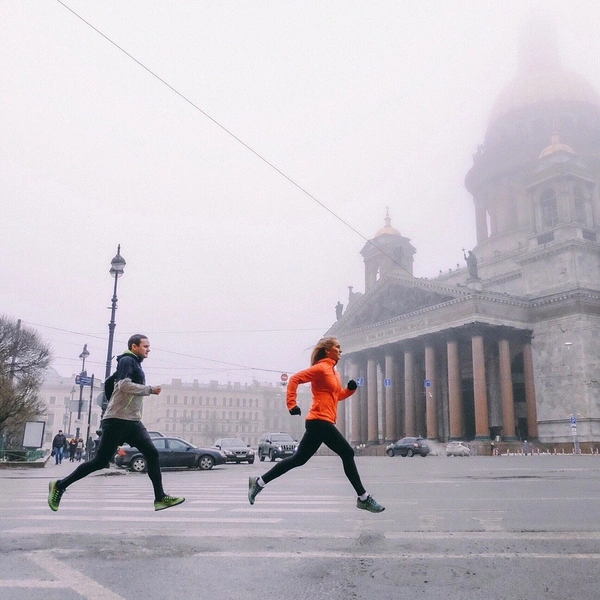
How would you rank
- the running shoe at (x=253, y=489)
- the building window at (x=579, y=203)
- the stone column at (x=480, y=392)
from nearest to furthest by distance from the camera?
the running shoe at (x=253, y=489), the stone column at (x=480, y=392), the building window at (x=579, y=203)

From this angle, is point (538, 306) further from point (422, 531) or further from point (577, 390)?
point (422, 531)

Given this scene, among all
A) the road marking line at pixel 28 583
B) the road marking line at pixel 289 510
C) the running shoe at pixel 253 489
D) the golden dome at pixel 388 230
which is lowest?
the road marking line at pixel 28 583

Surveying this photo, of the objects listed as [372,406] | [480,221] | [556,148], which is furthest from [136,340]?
[480,221]

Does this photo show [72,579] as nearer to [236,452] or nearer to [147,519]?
[147,519]

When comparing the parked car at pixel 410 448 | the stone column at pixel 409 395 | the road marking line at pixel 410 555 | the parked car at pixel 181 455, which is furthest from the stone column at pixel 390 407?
the road marking line at pixel 410 555

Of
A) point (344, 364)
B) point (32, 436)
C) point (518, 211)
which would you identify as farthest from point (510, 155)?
point (32, 436)

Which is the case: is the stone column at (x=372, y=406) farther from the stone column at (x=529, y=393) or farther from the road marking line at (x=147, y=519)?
the road marking line at (x=147, y=519)

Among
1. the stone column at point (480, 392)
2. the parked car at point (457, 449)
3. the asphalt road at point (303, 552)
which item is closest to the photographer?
the asphalt road at point (303, 552)

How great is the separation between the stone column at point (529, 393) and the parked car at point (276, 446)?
21.0m

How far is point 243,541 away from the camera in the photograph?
588 cm

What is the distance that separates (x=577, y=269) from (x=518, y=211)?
1809 centimetres

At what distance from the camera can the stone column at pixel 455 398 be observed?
51597 millimetres

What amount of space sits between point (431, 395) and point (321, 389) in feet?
156

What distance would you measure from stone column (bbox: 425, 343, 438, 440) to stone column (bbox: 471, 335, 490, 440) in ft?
13.0
